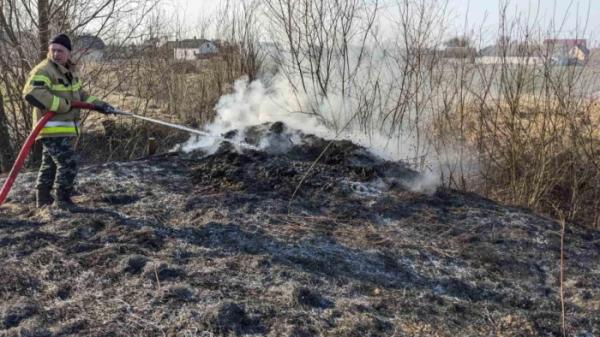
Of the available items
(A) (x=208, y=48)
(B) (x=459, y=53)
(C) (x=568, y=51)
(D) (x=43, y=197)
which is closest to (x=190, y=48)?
(A) (x=208, y=48)

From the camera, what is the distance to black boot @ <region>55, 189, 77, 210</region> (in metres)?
5.09

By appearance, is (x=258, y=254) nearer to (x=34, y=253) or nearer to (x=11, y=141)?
(x=34, y=253)

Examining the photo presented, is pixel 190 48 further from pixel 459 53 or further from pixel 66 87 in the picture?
pixel 66 87

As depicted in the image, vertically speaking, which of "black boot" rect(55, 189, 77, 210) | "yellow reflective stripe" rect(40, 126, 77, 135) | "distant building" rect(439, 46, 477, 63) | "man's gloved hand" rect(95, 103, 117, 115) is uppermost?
"distant building" rect(439, 46, 477, 63)

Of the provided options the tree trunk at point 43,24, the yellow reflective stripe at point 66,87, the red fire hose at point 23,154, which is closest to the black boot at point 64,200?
the red fire hose at point 23,154

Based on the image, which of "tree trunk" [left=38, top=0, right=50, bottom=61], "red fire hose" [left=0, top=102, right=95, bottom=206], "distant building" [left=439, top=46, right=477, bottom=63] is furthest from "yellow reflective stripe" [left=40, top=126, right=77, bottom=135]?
"distant building" [left=439, top=46, right=477, bottom=63]

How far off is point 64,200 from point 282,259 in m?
2.49

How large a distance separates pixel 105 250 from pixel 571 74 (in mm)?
5490

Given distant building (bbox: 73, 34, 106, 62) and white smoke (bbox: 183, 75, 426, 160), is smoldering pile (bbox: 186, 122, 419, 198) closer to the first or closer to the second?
white smoke (bbox: 183, 75, 426, 160)

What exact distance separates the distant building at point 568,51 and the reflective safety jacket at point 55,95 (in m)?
5.23

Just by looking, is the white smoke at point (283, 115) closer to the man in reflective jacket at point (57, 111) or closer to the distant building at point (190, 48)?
the distant building at point (190, 48)

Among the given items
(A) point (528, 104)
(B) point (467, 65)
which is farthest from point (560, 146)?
(B) point (467, 65)

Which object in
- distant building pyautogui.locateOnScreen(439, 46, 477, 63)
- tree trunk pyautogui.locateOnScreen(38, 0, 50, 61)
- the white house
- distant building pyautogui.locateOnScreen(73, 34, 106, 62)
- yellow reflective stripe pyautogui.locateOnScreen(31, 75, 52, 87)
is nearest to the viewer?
yellow reflective stripe pyautogui.locateOnScreen(31, 75, 52, 87)

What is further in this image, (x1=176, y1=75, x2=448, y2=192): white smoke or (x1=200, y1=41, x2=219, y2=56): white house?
(x1=200, y1=41, x2=219, y2=56): white house
